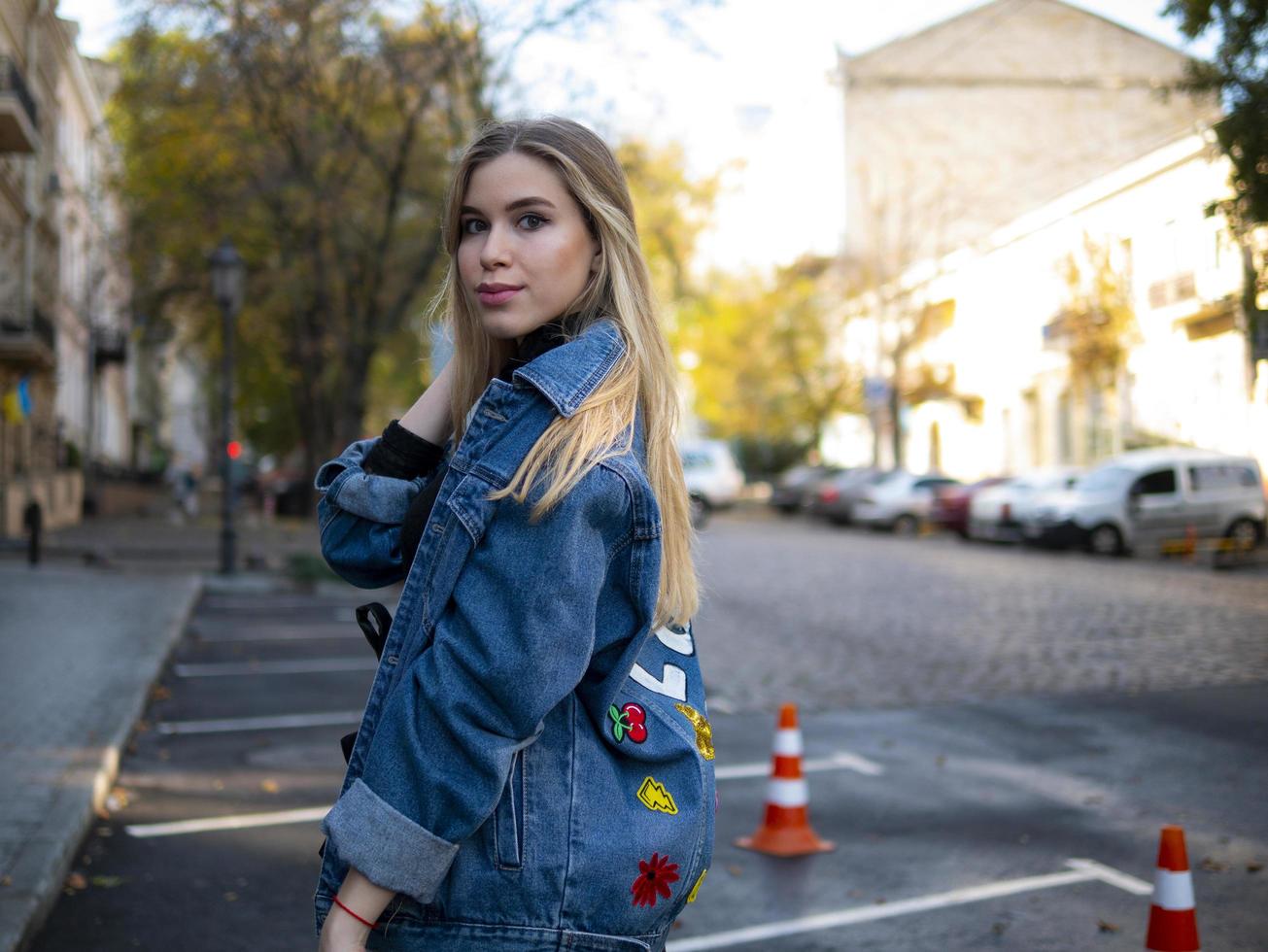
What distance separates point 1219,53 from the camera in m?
13.2

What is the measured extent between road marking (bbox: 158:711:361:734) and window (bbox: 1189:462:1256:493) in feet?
61.9

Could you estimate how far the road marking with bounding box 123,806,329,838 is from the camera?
21.3 feet

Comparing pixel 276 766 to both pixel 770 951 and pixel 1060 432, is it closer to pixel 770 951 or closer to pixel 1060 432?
pixel 770 951

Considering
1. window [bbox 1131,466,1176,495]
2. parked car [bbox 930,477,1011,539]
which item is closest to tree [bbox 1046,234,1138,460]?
parked car [bbox 930,477,1011,539]

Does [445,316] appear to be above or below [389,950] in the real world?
above

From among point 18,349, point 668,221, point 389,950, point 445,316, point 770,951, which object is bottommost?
point 770,951

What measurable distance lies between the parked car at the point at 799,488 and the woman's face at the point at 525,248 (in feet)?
129

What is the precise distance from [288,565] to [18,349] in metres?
13.1

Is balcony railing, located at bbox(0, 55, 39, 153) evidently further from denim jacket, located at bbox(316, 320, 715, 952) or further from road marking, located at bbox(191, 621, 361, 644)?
denim jacket, located at bbox(316, 320, 715, 952)

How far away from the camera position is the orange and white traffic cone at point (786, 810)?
247 inches

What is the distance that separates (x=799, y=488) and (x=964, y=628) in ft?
91.7

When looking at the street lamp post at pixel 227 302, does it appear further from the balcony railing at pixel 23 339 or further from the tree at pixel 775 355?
the tree at pixel 775 355

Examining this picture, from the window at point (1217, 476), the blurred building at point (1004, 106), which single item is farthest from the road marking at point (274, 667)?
the blurred building at point (1004, 106)

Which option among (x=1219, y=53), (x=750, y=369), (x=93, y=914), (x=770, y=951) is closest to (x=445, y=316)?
(x=770, y=951)
